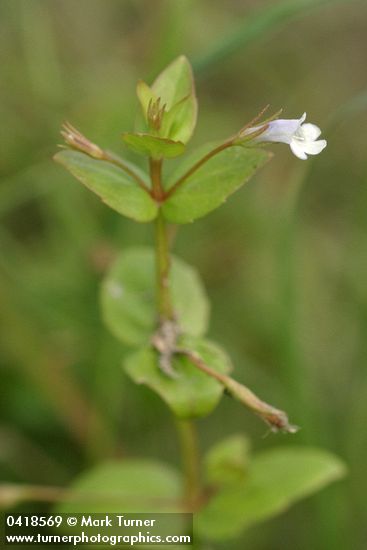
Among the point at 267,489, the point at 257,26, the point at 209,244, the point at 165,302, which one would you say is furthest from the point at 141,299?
the point at 209,244

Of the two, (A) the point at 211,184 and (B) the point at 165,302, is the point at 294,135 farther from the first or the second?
(B) the point at 165,302

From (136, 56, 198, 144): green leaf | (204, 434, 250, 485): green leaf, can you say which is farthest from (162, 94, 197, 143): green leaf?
(204, 434, 250, 485): green leaf

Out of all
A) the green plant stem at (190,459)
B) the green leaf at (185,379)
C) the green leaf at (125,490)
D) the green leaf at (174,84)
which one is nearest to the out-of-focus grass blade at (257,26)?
the green leaf at (174,84)

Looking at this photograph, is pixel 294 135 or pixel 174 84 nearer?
pixel 294 135

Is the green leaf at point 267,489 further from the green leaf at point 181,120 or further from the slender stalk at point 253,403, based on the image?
the green leaf at point 181,120

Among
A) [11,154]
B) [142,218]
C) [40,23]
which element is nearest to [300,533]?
[142,218]

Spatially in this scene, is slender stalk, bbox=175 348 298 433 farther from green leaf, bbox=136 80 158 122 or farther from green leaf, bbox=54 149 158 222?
green leaf, bbox=136 80 158 122

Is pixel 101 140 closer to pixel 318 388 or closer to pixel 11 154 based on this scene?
pixel 11 154
